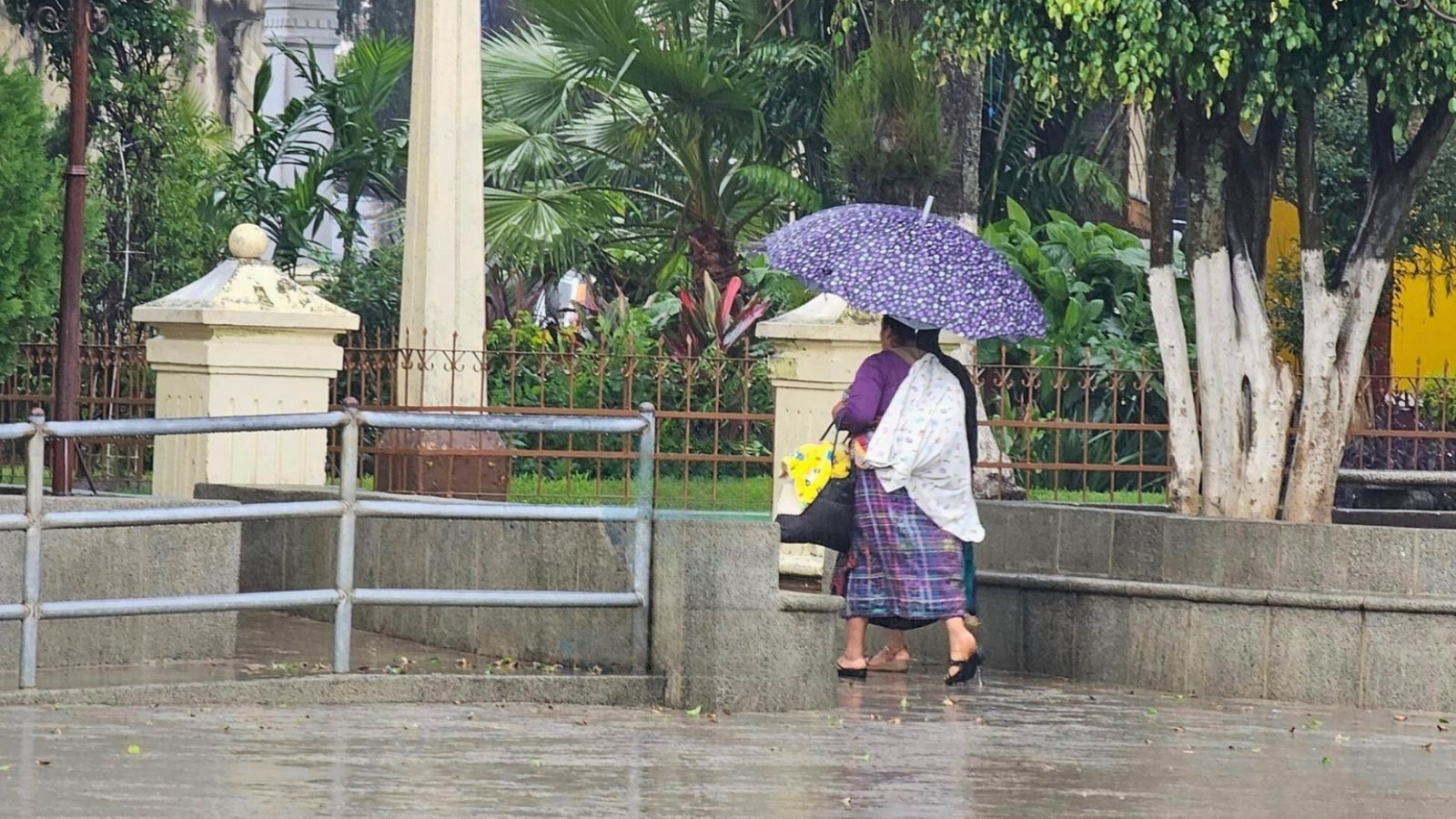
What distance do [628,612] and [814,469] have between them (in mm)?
1081

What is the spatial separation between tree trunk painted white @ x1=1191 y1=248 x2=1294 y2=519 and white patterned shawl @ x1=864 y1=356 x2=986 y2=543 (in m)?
1.65

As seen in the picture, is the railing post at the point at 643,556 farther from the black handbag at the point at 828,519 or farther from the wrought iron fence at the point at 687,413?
the wrought iron fence at the point at 687,413

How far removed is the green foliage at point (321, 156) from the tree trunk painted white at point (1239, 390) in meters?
12.2

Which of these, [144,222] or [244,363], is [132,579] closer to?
[244,363]

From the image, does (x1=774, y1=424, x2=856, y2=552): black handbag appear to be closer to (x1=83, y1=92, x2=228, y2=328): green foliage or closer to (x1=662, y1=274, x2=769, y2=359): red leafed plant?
(x1=662, y1=274, x2=769, y2=359): red leafed plant

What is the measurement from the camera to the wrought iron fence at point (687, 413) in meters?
11.7

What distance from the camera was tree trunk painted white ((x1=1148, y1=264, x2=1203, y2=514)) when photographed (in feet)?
A: 34.8

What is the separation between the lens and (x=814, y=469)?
30.6 feet

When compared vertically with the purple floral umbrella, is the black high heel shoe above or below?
below

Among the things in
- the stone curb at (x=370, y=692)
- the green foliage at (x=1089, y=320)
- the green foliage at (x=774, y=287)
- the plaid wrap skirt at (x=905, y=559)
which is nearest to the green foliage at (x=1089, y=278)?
the green foliage at (x=1089, y=320)

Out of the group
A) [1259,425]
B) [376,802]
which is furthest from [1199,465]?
[376,802]

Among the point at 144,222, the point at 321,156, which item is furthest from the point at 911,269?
the point at 321,156

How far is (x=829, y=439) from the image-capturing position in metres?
10.7

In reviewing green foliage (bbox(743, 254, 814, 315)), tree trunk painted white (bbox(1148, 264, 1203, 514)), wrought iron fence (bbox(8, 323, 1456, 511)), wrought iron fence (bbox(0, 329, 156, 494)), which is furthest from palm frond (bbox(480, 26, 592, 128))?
tree trunk painted white (bbox(1148, 264, 1203, 514))
